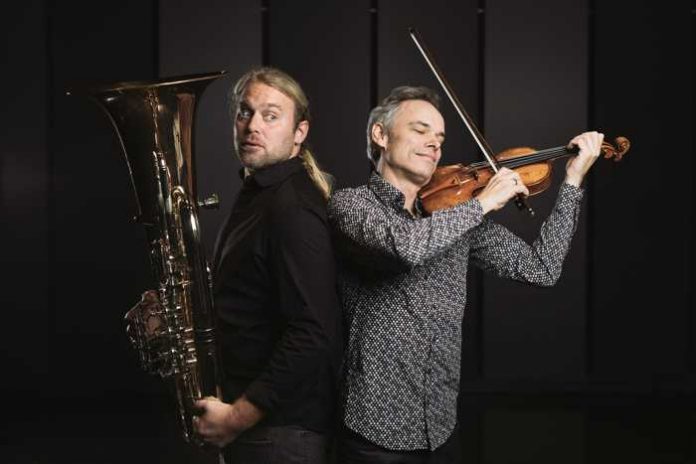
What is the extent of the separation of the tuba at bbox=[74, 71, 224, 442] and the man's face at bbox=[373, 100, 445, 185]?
421 mm

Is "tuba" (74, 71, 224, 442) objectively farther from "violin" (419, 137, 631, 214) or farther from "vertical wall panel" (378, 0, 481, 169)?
"vertical wall panel" (378, 0, 481, 169)

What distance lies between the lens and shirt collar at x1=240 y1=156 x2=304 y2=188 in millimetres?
1753

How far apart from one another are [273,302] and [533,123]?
11.3ft

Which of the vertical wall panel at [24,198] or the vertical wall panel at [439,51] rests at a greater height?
the vertical wall panel at [439,51]

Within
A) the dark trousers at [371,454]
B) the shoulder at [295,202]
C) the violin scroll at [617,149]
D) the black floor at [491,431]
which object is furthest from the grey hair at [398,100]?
the black floor at [491,431]

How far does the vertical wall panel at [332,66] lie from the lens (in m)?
4.80

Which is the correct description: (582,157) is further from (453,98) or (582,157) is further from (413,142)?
(413,142)

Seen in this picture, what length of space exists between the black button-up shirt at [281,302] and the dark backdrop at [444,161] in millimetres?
2948

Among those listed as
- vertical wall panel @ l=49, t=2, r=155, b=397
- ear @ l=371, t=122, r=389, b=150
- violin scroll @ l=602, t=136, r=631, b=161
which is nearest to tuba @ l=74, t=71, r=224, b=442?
ear @ l=371, t=122, r=389, b=150

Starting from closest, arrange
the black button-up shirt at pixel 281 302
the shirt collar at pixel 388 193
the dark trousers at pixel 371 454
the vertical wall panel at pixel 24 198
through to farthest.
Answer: the black button-up shirt at pixel 281 302 → the dark trousers at pixel 371 454 → the shirt collar at pixel 388 193 → the vertical wall panel at pixel 24 198

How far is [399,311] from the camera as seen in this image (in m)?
1.77

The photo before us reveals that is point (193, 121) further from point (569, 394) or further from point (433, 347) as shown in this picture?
point (569, 394)

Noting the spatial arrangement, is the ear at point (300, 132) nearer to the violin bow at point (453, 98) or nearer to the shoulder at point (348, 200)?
the shoulder at point (348, 200)

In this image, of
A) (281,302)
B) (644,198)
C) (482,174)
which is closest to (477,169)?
(482,174)
